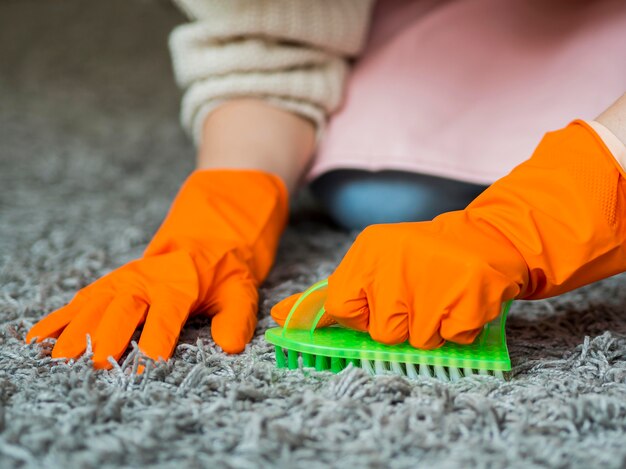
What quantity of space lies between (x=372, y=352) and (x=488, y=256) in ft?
0.38

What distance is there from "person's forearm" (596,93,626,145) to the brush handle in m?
0.16

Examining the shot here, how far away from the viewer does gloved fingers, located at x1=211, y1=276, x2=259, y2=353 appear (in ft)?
2.09

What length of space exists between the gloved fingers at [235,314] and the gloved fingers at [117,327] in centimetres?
7

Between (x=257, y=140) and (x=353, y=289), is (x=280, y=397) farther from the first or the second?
(x=257, y=140)

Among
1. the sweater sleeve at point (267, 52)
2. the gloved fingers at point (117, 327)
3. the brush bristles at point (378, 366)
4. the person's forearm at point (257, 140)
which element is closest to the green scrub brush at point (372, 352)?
the brush bristles at point (378, 366)

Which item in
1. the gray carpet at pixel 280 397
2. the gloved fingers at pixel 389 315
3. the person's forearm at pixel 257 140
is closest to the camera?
the gray carpet at pixel 280 397

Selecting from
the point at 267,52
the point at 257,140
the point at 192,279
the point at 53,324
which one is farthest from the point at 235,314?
the point at 267,52

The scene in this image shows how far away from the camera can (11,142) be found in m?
1.50

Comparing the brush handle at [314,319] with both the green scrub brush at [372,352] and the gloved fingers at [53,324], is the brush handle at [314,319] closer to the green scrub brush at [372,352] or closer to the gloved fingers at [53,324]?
the green scrub brush at [372,352]

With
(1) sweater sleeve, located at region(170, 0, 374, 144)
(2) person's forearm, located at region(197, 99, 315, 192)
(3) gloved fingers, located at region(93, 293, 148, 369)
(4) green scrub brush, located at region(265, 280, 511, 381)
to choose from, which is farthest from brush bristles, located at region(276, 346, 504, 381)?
(1) sweater sleeve, located at region(170, 0, 374, 144)

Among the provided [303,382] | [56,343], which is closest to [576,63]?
[303,382]

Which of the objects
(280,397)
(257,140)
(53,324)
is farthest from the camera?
(257,140)

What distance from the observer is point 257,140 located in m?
0.94

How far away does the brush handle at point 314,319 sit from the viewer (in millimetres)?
591
